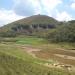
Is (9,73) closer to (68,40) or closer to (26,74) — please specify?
(26,74)

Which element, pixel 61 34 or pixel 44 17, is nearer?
pixel 61 34

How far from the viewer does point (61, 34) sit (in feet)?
247

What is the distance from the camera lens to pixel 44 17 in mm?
183000

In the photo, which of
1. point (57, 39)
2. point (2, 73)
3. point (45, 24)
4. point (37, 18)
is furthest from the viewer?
point (37, 18)

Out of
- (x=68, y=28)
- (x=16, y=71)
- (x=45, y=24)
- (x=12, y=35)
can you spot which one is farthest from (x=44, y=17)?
(x=16, y=71)

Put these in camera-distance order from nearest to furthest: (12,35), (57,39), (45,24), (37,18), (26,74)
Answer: (26,74), (57,39), (12,35), (45,24), (37,18)

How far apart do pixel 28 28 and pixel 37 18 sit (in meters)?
37.1

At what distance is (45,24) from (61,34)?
80650 millimetres

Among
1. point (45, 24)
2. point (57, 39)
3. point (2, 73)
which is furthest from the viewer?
point (45, 24)

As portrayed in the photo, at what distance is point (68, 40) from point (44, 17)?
376ft

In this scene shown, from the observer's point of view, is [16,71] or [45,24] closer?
[16,71]

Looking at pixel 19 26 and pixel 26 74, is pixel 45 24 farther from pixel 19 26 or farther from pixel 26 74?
pixel 26 74

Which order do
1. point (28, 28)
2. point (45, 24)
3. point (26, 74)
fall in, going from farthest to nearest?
point (45, 24) → point (28, 28) → point (26, 74)

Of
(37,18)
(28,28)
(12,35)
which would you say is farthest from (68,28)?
(37,18)
